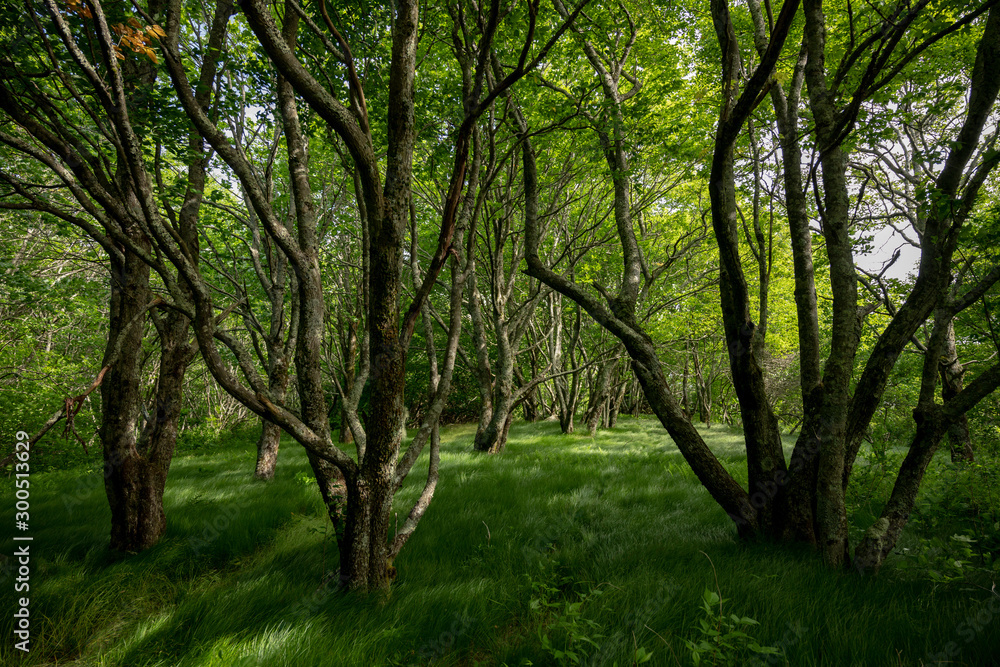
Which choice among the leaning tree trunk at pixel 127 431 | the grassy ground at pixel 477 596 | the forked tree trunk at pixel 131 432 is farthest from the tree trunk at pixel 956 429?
the leaning tree trunk at pixel 127 431

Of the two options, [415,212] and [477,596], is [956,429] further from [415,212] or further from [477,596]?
[415,212]

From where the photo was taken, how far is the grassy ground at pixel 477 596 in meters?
2.37

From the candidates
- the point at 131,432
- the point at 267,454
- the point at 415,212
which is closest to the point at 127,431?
the point at 131,432

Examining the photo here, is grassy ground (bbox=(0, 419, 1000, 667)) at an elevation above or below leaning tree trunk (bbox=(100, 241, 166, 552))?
below

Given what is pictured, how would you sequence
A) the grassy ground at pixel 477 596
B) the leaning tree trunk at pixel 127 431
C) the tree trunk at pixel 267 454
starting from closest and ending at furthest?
the grassy ground at pixel 477 596
the leaning tree trunk at pixel 127 431
the tree trunk at pixel 267 454

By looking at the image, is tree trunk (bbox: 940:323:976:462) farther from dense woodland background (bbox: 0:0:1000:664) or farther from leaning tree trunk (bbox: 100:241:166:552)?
leaning tree trunk (bbox: 100:241:166:552)

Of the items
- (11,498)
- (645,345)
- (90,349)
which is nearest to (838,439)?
(645,345)

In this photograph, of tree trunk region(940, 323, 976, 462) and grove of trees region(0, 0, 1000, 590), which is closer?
grove of trees region(0, 0, 1000, 590)

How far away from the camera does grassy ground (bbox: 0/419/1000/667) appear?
237 centimetres

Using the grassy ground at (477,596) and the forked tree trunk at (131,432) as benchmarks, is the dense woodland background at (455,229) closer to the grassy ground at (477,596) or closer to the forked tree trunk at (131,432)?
the forked tree trunk at (131,432)

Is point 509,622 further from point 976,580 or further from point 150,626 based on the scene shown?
point 976,580

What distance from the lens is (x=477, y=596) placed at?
2990 millimetres

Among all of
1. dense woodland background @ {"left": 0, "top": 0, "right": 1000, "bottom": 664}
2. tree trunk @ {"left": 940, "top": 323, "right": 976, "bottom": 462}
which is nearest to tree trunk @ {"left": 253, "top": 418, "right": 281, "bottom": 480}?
dense woodland background @ {"left": 0, "top": 0, "right": 1000, "bottom": 664}

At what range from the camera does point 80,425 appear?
10250mm
